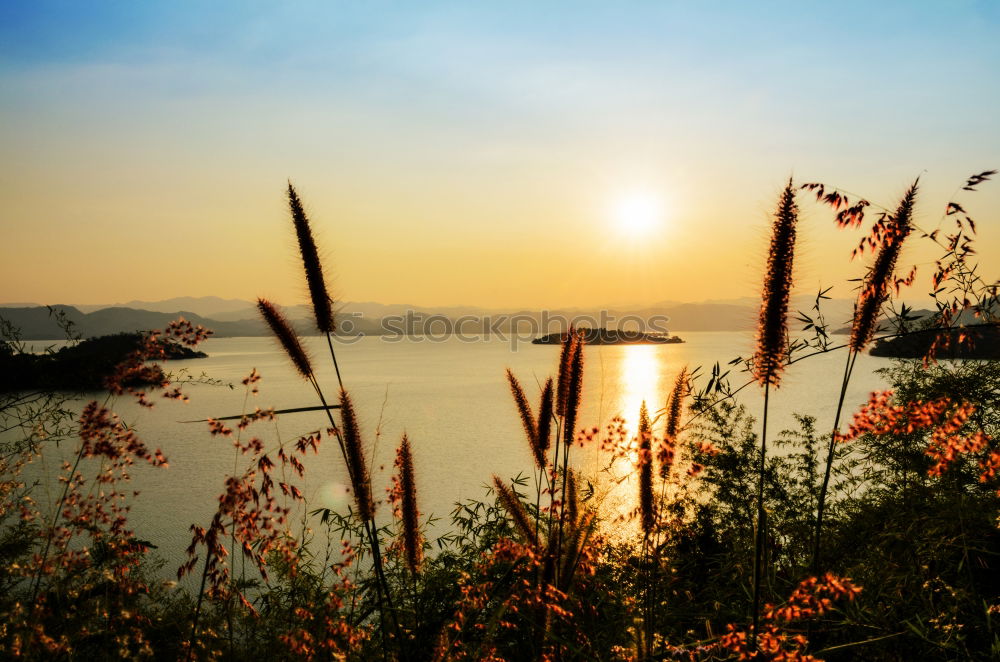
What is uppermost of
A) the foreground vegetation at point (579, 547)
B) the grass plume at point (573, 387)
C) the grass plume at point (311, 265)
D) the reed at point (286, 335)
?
the grass plume at point (311, 265)

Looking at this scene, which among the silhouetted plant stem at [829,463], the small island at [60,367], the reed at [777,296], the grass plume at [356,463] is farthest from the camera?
the small island at [60,367]

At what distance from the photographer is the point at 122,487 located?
19.0 meters

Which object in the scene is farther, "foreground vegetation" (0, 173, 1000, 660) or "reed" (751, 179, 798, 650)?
"foreground vegetation" (0, 173, 1000, 660)

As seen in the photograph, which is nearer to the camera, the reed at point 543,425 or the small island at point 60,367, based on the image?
the reed at point 543,425

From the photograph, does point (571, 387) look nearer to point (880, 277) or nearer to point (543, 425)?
point (543, 425)

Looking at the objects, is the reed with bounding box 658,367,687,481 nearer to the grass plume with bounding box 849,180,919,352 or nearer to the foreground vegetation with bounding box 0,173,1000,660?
the foreground vegetation with bounding box 0,173,1000,660

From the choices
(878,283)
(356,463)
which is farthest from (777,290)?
(356,463)

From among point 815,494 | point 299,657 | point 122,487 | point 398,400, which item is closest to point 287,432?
point 122,487

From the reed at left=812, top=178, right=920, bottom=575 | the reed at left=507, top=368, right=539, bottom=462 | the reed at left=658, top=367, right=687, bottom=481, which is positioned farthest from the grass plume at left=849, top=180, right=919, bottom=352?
the reed at left=507, top=368, right=539, bottom=462

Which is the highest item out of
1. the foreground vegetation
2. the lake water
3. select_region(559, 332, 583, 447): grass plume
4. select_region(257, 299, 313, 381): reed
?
select_region(257, 299, 313, 381): reed

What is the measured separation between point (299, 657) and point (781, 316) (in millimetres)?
3719

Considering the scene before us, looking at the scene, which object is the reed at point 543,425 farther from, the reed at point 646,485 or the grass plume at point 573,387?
the reed at point 646,485

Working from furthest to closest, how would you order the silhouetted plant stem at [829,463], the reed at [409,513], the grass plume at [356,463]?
the reed at [409,513] → the grass plume at [356,463] → the silhouetted plant stem at [829,463]

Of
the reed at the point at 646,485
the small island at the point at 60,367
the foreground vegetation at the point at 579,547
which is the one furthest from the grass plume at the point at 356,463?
the small island at the point at 60,367
